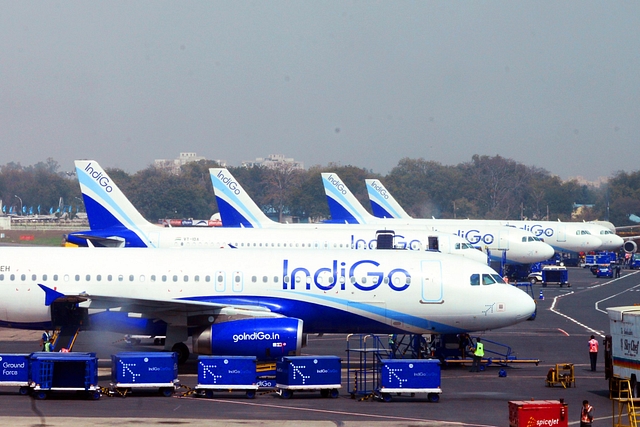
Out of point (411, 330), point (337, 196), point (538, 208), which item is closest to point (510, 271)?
point (337, 196)

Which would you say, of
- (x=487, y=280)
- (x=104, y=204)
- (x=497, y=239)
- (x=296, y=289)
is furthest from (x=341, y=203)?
(x=296, y=289)

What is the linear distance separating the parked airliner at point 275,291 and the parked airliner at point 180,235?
677 inches

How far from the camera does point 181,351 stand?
3125cm

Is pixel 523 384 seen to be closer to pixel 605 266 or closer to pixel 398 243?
pixel 398 243

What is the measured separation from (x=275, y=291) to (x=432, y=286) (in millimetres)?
5736

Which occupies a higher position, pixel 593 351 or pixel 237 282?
pixel 237 282

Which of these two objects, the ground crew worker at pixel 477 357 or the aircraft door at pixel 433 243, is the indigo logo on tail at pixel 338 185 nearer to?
Answer: the aircraft door at pixel 433 243

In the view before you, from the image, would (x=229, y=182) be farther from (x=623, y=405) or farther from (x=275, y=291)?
(x=623, y=405)

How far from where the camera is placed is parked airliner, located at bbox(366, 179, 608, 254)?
85.5 m

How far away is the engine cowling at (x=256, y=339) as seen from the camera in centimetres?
2859

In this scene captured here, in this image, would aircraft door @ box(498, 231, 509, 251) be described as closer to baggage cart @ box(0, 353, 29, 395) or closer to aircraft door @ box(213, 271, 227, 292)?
aircraft door @ box(213, 271, 227, 292)

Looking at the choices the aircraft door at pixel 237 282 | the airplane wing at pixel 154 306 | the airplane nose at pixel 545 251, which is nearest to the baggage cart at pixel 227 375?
the airplane wing at pixel 154 306

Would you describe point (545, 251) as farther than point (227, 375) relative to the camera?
Yes

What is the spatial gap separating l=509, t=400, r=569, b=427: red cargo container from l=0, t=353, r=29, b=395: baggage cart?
573 inches
